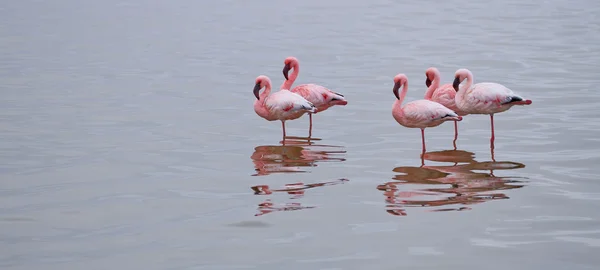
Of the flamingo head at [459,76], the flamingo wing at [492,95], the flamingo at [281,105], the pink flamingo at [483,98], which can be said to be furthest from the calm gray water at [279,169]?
the flamingo head at [459,76]

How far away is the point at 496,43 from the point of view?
27953mm

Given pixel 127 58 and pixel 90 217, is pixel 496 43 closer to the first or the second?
pixel 127 58

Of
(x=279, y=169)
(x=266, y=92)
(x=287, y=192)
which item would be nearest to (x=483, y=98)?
(x=279, y=169)

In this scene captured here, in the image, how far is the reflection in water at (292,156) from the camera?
11781 millimetres

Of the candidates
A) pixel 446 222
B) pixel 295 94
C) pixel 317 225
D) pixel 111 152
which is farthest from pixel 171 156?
pixel 446 222

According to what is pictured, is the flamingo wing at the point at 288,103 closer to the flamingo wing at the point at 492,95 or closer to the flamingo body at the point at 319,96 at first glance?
the flamingo body at the point at 319,96

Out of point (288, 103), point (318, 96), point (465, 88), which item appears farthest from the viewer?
point (318, 96)

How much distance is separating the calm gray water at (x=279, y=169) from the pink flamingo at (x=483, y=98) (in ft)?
1.89

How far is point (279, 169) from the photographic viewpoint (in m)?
11.7

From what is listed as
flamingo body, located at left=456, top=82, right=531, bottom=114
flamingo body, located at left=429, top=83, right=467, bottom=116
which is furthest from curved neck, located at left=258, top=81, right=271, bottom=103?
flamingo body, located at left=456, top=82, right=531, bottom=114

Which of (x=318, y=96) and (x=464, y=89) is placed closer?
(x=464, y=89)

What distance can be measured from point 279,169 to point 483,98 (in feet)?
9.78

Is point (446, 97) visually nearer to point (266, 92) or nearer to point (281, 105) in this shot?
point (281, 105)

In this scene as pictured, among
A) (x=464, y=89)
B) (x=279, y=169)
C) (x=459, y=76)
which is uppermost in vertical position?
(x=459, y=76)
